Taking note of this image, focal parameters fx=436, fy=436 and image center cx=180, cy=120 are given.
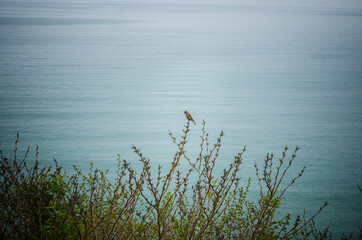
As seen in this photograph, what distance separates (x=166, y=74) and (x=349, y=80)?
12270mm

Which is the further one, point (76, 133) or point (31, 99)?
point (31, 99)

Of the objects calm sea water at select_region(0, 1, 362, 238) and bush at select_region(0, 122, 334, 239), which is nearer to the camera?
bush at select_region(0, 122, 334, 239)

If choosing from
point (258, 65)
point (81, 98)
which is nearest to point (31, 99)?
point (81, 98)

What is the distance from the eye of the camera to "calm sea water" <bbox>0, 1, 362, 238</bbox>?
1633 cm

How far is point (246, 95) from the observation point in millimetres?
25828

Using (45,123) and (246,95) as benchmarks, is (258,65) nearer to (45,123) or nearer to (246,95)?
(246,95)

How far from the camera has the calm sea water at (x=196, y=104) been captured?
1633cm

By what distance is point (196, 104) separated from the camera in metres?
23.6

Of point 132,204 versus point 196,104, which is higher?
point 196,104

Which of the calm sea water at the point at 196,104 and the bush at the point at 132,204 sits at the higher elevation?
the calm sea water at the point at 196,104

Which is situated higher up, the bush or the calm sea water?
the calm sea water

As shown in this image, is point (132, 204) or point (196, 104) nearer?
point (132, 204)

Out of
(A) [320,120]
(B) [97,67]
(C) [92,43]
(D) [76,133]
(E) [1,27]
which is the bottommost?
(D) [76,133]

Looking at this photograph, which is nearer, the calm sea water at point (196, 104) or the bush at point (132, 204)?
the bush at point (132, 204)
